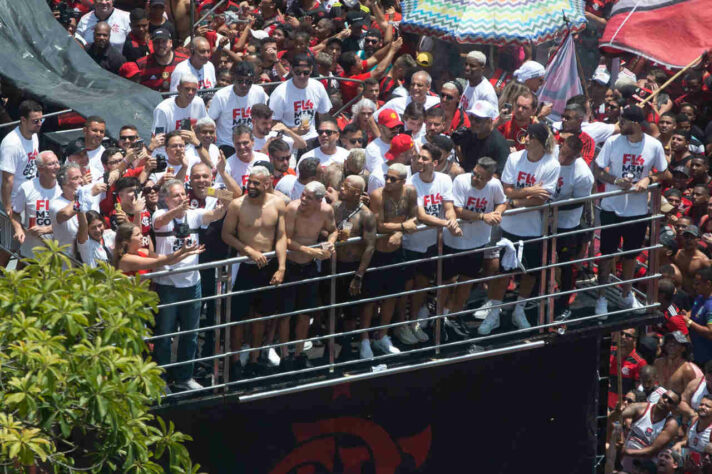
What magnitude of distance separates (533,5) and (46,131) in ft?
18.3

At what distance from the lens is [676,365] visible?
1510 centimetres

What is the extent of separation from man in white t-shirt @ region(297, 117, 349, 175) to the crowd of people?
2cm

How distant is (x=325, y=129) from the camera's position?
13273 mm

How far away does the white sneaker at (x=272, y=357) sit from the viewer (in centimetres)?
1236

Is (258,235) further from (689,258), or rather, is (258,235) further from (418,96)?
(689,258)

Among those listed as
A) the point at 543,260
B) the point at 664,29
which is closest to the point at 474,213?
the point at 543,260

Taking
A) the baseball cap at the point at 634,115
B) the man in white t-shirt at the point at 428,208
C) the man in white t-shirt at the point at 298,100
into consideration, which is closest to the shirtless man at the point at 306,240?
the man in white t-shirt at the point at 428,208

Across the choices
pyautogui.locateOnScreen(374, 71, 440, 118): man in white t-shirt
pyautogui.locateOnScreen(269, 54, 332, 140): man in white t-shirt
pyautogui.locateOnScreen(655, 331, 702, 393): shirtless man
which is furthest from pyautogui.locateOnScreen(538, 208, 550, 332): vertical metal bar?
pyautogui.locateOnScreen(269, 54, 332, 140): man in white t-shirt

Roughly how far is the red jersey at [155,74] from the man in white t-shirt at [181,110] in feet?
6.73

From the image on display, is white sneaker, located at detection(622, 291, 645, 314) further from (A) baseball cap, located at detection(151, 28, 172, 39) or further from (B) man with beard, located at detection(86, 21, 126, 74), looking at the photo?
(B) man with beard, located at detection(86, 21, 126, 74)

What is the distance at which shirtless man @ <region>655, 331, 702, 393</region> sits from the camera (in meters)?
14.9

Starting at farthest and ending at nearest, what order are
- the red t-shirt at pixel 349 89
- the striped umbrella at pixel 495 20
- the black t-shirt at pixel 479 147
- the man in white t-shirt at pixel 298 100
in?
the red t-shirt at pixel 349 89, the striped umbrella at pixel 495 20, the man in white t-shirt at pixel 298 100, the black t-shirt at pixel 479 147

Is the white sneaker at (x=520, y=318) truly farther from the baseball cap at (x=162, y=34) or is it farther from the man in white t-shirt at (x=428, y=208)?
the baseball cap at (x=162, y=34)

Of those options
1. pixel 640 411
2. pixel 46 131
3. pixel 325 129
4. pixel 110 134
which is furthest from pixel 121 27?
pixel 640 411
